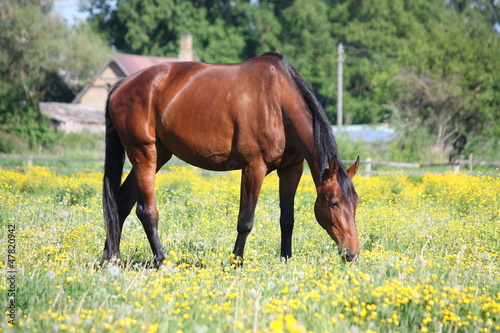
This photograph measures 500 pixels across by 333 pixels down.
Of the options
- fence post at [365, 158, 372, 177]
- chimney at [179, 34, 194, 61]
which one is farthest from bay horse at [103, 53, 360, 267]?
chimney at [179, 34, 194, 61]

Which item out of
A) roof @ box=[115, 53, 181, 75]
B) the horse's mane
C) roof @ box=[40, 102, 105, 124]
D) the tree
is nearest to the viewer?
the horse's mane

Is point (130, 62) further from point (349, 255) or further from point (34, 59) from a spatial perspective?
point (349, 255)

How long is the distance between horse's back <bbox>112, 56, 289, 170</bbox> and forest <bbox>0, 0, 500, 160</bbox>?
2842cm

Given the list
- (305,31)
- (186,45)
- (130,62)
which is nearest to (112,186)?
(130,62)

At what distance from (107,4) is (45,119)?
70.1ft

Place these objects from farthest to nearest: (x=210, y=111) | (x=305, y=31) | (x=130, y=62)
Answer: (x=305, y=31) → (x=130, y=62) → (x=210, y=111)

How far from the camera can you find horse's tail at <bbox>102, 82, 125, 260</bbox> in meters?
5.80

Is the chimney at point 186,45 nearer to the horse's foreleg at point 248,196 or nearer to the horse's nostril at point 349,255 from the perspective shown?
the horse's foreleg at point 248,196

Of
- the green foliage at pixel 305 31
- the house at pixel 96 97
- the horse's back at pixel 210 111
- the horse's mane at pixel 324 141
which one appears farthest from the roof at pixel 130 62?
the horse's mane at pixel 324 141

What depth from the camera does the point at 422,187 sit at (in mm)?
11984

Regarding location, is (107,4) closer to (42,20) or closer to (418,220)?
(42,20)

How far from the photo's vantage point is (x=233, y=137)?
546 cm

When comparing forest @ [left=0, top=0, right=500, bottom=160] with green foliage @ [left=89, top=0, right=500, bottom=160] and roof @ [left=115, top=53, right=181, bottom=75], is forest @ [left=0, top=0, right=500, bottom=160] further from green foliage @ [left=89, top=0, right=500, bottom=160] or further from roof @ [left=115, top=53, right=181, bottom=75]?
roof @ [left=115, top=53, right=181, bottom=75]

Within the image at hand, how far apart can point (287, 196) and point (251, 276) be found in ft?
3.96
